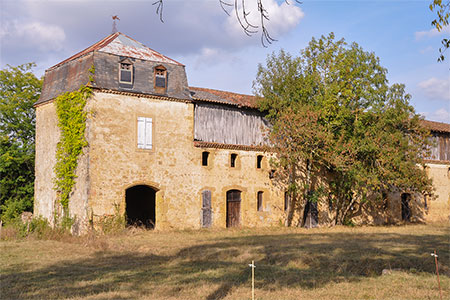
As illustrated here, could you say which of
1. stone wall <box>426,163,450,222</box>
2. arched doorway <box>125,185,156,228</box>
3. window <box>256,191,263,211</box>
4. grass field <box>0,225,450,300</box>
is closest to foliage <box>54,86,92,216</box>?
grass field <box>0,225,450,300</box>

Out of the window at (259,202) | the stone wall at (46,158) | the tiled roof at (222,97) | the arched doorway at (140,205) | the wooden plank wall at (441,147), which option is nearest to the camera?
the stone wall at (46,158)

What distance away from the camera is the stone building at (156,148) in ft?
70.9

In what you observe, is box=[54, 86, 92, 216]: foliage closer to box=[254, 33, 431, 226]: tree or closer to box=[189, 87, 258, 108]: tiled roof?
box=[189, 87, 258, 108]: tiled roof

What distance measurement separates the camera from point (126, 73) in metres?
22.7

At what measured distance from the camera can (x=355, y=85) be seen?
25938 millimetres

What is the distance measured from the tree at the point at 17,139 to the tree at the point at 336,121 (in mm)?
16244

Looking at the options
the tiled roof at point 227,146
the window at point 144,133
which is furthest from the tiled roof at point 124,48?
the tiled roof at point 227,146

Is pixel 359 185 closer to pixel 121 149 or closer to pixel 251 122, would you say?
pixel 251 122

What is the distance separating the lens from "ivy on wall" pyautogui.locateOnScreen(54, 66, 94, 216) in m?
21.6

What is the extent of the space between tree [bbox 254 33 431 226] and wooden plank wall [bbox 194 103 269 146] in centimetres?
93

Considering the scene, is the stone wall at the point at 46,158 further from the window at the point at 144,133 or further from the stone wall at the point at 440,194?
the stone wall at the point at 440,194

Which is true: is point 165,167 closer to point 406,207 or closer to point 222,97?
point 222,97

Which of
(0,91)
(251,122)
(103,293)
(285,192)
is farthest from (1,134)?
(103,293)

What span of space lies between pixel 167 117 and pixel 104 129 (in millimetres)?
3228
